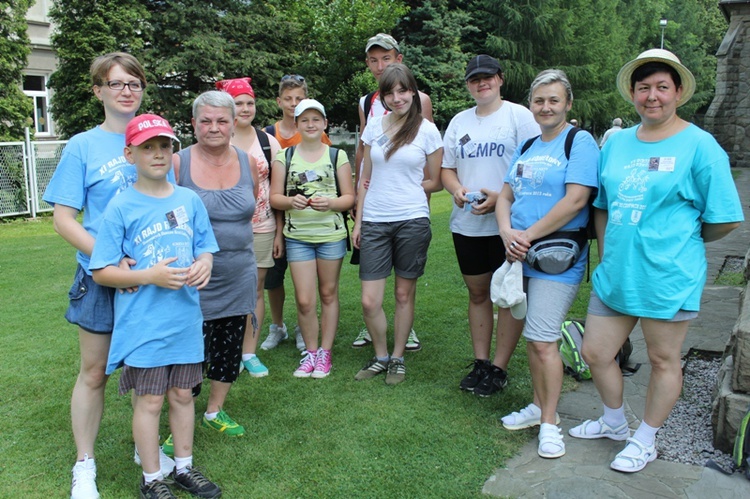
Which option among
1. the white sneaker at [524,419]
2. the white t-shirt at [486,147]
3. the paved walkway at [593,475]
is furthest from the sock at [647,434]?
the white t-shirt at [486,147]

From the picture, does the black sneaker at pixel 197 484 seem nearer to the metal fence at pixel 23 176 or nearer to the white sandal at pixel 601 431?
A: the white sandal at pixel 601 431

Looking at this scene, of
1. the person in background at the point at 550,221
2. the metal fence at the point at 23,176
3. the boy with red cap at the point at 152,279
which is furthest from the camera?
the metal fence at the point at 23,176

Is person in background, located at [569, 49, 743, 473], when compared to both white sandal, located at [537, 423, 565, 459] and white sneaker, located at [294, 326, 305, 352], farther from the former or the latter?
white sneaker, located at [294, 326, 305, 352]

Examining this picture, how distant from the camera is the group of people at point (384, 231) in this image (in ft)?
9.85

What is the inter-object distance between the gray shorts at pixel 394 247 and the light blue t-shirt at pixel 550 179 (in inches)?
36.4

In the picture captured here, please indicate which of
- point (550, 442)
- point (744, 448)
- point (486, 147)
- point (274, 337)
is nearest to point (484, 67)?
point (486, 147)

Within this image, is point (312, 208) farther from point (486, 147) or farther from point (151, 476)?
point (151, 476)

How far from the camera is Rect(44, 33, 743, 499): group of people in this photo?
3002 millimetres

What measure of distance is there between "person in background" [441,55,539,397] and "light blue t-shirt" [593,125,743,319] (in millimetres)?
970

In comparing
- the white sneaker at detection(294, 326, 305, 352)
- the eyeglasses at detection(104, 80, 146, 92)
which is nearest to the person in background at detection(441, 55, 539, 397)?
the white sneaker at detection(294, 326, 305, 352)

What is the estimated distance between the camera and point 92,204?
311cm

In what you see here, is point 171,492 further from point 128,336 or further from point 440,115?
point 440,115

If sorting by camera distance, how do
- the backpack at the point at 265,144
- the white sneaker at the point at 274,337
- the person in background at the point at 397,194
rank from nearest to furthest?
1. the person in background at the point at 397,194
2. the backpack at the point at 265,144
3. the white sneaker at the point at 274,337

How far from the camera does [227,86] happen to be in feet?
16.1
